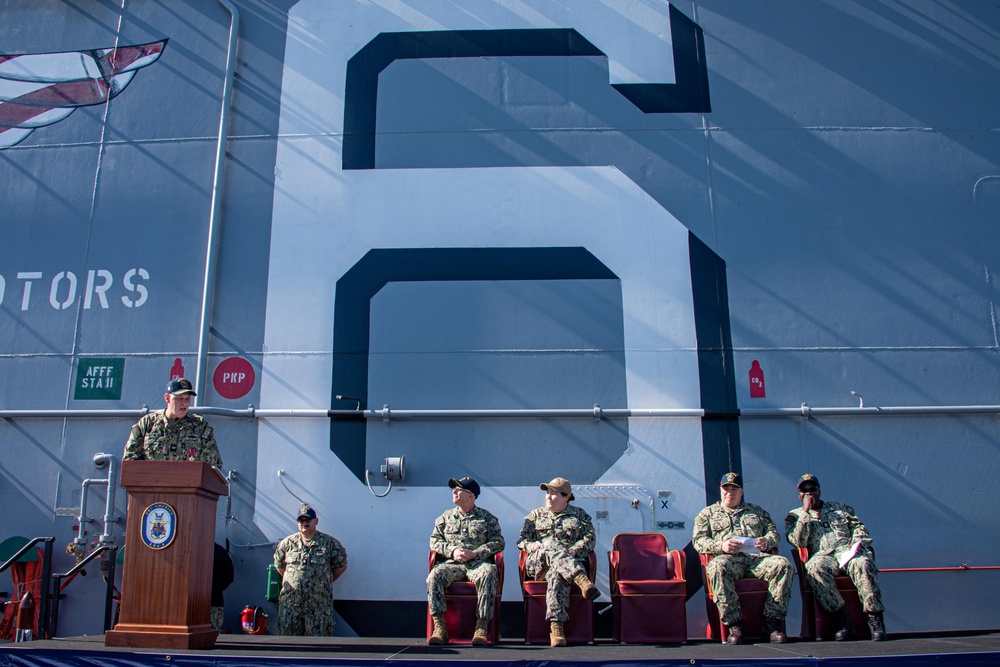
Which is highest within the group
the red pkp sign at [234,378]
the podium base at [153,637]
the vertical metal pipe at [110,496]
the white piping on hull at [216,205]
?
the white piping on hull at [216,205]

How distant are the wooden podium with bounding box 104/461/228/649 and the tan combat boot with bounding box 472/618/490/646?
1419 millimetres

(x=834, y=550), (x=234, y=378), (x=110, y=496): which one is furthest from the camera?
(x=234, y=378)

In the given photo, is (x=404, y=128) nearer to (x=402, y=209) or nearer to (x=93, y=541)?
(x=402, y=209)

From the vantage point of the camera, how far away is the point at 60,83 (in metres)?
7.05

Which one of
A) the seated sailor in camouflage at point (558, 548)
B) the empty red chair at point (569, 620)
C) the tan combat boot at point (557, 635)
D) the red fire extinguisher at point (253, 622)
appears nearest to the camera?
the tan combat boot at point (557, 635)

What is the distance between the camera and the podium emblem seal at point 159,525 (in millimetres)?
4199

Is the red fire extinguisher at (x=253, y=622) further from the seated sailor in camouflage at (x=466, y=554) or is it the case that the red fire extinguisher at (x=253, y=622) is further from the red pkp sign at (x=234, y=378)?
the red pkp sign at (x=234, y=378)

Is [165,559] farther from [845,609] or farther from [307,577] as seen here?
[845,609]

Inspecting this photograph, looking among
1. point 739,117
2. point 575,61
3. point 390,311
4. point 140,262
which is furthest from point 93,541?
point 739,117

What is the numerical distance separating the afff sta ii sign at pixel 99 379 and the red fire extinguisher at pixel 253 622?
189 cm

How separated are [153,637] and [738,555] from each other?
11.0 feet

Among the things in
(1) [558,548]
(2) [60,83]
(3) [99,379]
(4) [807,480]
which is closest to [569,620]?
(1) [558,548]

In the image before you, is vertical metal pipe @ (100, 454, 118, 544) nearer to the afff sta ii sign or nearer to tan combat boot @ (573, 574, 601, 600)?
the afff sta ii sign

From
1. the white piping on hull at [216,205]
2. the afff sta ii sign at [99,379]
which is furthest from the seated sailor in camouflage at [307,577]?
the afff sta ii sign at [99,379]
